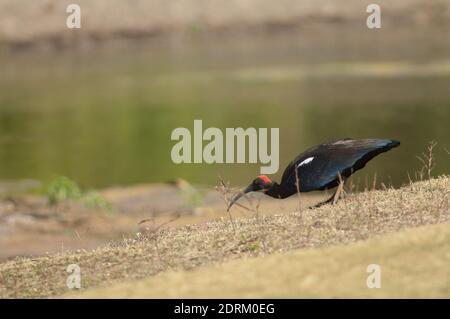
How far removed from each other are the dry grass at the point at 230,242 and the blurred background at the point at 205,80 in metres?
14.1

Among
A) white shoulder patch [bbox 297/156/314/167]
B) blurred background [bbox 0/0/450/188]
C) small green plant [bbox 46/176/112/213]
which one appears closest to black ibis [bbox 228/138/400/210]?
white shoulder patch [bbox 297/156/314/167]

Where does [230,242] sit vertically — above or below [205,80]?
below

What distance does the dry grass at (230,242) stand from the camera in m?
8.89

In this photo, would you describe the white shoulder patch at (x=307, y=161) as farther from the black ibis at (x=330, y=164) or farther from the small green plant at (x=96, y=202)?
the small green plant at (x=96, y=202)

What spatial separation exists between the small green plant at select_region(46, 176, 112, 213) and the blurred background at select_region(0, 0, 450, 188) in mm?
2521

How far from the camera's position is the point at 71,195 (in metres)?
23.1

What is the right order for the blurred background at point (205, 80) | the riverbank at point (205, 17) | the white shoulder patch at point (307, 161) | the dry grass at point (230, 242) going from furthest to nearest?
the riverbank at point (205, 17) → the blurred background at point (205, 80) → the white shoulder patch at point (307, 161) → the dry grass at point (230, 242)

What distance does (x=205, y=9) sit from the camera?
5303 centimetres

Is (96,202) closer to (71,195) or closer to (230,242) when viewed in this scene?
(71,195)

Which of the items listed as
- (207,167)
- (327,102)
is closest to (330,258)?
(207,167)

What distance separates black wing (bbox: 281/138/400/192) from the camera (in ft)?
33.7

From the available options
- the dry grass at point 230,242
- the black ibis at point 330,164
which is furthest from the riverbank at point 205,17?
the dry grass at point 230,242

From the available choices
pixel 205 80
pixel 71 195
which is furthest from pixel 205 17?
pixel 71 195

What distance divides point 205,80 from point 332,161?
3653 cm
